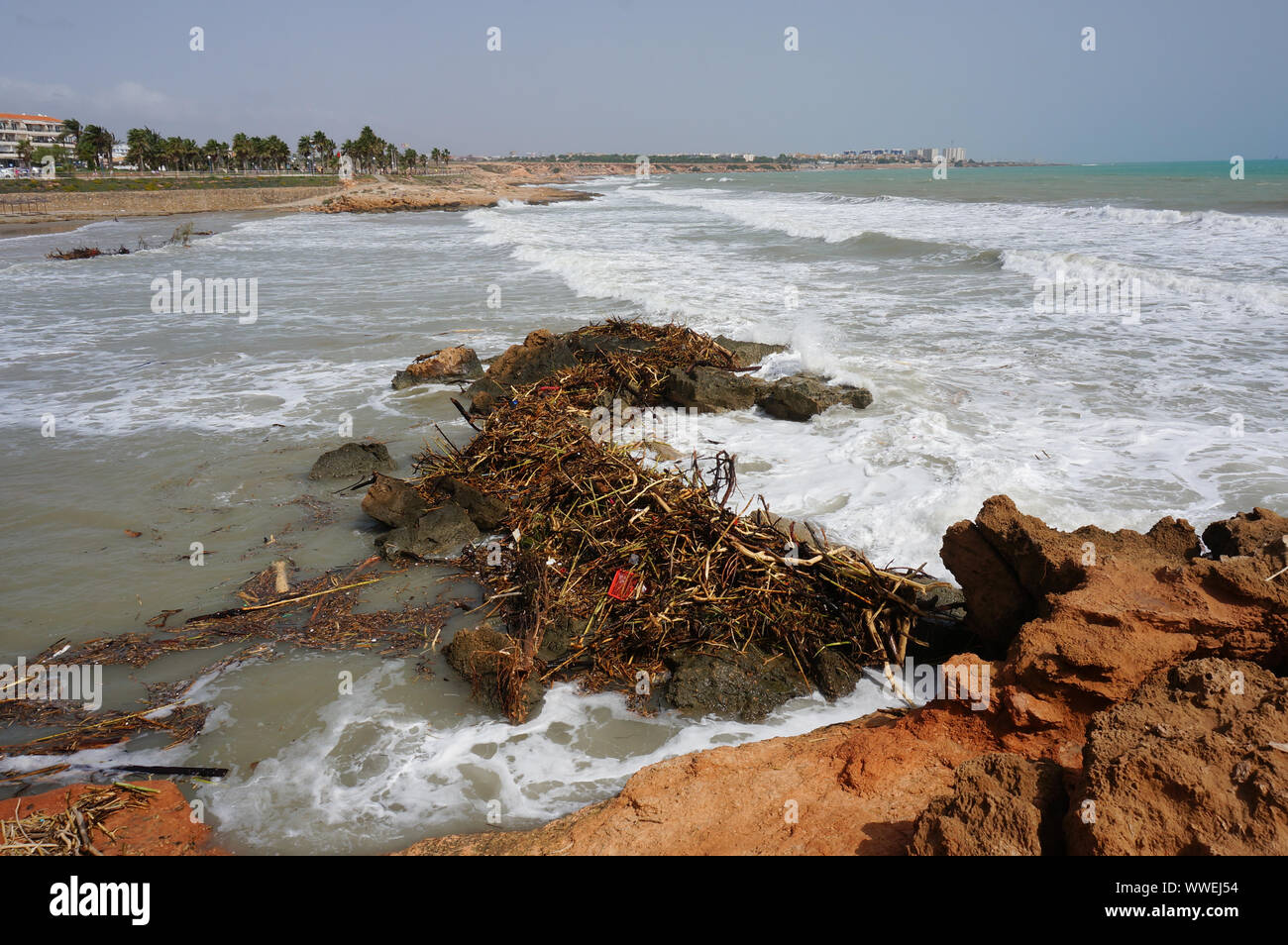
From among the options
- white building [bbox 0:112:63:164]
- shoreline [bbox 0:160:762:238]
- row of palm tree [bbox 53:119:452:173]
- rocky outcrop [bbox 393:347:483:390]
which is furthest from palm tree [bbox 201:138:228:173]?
rocky outcrop [bbox 393:347:483:390]

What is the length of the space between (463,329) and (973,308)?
978cm

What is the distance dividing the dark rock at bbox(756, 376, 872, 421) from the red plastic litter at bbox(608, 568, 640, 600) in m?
4.57

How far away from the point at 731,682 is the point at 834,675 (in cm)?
56

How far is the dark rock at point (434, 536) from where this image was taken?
574 centimetres

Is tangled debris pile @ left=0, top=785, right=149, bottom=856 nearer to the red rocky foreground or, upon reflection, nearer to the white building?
the red rocky foreground

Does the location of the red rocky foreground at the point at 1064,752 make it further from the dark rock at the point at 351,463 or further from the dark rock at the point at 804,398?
the dark rock at the point at 351,463

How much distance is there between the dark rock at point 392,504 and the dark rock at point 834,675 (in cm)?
337

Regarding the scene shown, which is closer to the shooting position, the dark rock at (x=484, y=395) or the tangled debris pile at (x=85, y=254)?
the dark rock at (x=484, y=395)

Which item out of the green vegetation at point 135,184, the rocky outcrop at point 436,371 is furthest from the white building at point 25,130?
the rocky outcrop at point 436,371

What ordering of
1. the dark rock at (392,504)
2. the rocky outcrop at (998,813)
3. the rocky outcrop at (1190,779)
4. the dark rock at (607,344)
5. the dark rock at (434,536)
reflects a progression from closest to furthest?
1. the rocky outcrop at (1190,779)
2. the rocky outcrop at (998,813)
3. the dark rock at (434,536)
4. the dark rock at (392,504)
5. the dark rock at (607,344)

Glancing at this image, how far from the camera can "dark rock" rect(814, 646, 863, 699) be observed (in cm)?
411

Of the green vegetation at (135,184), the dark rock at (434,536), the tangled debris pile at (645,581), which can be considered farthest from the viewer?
the green vegetation at (135,184)

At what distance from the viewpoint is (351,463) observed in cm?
739

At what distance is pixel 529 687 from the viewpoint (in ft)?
13.5
